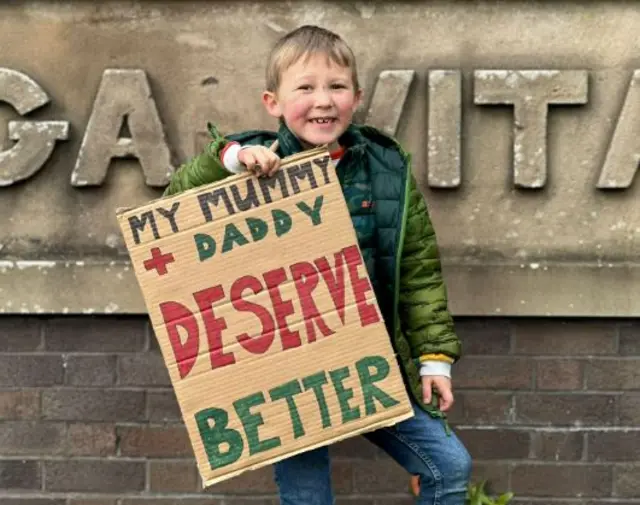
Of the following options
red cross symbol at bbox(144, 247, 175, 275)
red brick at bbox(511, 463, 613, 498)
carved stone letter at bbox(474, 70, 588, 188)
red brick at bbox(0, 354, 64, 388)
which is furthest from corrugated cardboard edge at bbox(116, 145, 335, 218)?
red brick at bbox(511, 463, 613, 498)

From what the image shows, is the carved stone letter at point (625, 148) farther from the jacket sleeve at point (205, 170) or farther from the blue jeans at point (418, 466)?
the jacket sleeve at point (205, 170)

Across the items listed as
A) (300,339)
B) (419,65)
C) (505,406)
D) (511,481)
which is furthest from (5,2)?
(511,481)

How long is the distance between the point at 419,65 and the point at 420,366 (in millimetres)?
1125

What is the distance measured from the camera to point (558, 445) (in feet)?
10.8

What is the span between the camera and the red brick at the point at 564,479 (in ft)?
10.8

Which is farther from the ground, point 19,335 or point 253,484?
point 19,335

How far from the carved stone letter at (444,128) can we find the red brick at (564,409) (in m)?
0.80

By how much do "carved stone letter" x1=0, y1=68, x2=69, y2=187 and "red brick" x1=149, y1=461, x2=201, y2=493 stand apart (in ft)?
3.67

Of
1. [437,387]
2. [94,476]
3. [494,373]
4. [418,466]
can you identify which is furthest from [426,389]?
[94,476]

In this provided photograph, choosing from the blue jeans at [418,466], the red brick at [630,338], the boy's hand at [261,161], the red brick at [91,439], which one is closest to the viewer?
the boy's hand at [261,161]

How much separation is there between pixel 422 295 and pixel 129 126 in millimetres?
1240

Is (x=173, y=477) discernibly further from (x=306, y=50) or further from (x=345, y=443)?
(x=306, y=50)

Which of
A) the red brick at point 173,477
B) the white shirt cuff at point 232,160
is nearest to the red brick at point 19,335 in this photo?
the red brick at point 173,477

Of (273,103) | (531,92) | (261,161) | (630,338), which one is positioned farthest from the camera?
(630,338)
